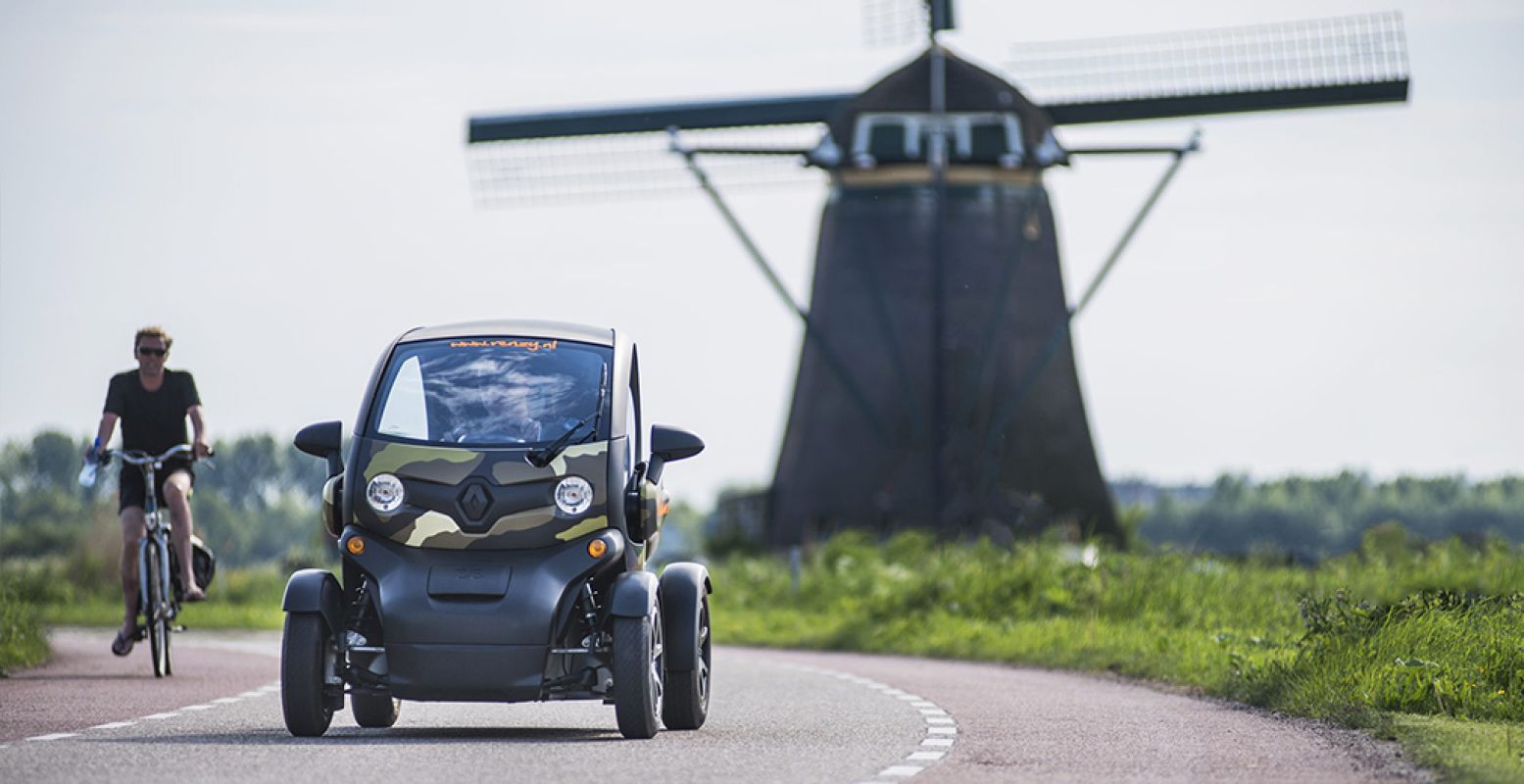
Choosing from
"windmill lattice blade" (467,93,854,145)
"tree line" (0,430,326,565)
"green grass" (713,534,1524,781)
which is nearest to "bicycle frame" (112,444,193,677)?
"green grass" (713,534,1524,781)

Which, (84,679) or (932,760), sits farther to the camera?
(84,679)

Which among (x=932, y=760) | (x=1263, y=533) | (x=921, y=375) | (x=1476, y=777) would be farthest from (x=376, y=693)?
(x=1263, y=533)

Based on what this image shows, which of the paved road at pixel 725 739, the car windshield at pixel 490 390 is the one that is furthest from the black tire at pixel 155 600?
the car windshield at pixel 490 390

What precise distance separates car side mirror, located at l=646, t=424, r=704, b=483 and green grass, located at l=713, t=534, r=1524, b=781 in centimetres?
374

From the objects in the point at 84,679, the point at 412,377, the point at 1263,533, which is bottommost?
the point at 1263,533

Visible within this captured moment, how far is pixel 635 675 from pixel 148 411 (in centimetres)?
599

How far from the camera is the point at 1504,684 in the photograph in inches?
588

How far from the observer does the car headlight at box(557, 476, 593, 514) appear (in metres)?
12.9

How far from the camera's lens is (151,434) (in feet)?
57.3

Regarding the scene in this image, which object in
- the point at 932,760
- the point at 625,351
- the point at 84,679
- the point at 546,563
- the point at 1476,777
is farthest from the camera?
the point at 84,679

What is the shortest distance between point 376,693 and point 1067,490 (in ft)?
101

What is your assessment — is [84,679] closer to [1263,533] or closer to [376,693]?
[376,693]

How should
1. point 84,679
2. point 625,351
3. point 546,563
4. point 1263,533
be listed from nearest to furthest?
point 546,563 → point 625,351 → point 84,679 → point 1263,533

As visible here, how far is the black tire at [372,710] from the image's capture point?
46.2 feet
